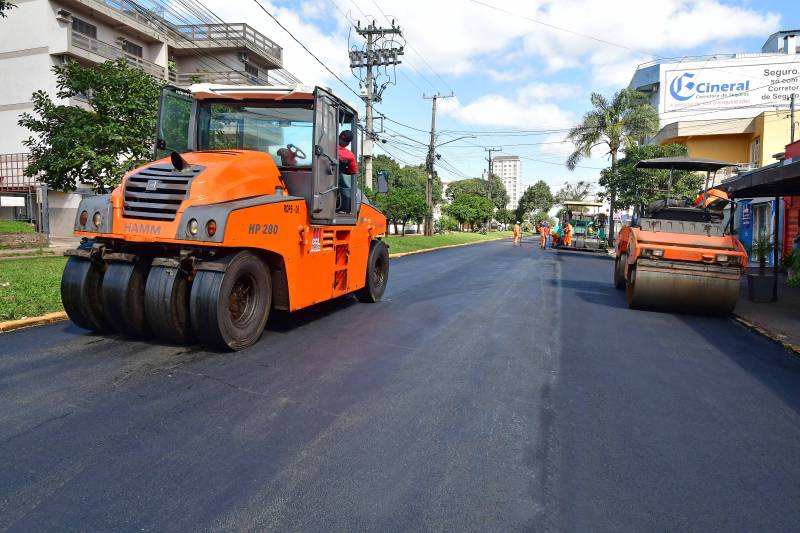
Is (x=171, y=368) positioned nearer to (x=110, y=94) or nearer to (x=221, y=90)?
(x=221, y=90)

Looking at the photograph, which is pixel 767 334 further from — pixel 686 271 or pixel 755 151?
pixel 755 151

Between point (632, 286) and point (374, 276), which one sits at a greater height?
point (374, 276)

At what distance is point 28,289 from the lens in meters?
8.43

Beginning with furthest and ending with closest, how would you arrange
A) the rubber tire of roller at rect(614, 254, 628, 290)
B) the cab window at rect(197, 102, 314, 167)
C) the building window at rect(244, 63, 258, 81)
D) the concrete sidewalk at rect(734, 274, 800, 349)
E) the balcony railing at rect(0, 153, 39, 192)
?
1. the building window at rect(244, 63, 258, 81)
2. the balcony railing at rect(0, 153, 39, 192)
3. the rubber tire of roller at rect(614, 254, 628, 290)
4. the concrete sidewalk at rect(734, 274, 800, 349)
5. the cab window at rect(197, 102, 314, 167)

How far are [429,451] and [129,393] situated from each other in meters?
2.37

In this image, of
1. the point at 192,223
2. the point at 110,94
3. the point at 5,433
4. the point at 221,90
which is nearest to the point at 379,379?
the point at 192,223

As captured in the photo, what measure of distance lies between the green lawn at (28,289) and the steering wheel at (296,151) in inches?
145

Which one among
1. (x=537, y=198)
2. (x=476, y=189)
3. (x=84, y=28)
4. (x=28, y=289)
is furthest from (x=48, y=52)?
(x=537, y=198)

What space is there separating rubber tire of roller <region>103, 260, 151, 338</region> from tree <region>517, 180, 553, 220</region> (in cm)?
10138

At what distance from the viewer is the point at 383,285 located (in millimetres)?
9547

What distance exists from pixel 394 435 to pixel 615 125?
36.9m

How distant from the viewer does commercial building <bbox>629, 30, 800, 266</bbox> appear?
41719 millimetres

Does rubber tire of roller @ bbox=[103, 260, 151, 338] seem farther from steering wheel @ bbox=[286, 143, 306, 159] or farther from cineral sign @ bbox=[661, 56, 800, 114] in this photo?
cineral sign @ bbox=[661, 56, 800, 114]

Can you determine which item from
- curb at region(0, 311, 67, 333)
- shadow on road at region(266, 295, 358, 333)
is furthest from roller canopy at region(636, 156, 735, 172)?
curb at region(0, 311, 67, 333)
